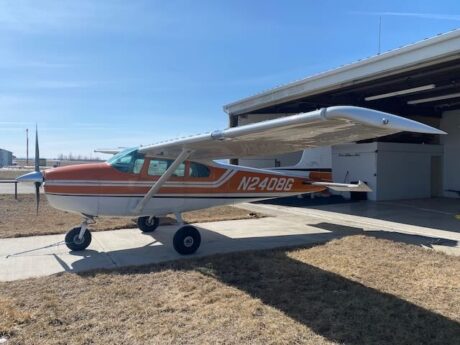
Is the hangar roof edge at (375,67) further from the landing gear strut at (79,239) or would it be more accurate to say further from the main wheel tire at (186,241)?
the landing gear strut at (79,239)

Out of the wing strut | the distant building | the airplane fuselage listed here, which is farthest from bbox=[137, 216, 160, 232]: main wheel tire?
the distant building

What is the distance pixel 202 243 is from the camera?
8578 mm

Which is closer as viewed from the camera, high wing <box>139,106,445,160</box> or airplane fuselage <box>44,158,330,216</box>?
high wing <box>139,106,445,160</box>

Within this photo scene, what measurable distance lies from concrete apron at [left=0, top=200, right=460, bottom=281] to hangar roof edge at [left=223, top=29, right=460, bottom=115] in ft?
16.1

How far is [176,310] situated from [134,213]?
3.72 metres

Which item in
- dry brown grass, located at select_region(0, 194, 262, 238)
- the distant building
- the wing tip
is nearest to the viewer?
the wing tip

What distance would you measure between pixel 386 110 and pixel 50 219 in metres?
17.1

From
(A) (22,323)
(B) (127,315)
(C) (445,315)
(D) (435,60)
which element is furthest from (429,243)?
(A) (22,323)

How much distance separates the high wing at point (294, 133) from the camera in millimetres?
3992

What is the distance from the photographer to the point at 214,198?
8812 millimetres

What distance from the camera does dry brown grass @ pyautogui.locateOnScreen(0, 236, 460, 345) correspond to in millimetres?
3936

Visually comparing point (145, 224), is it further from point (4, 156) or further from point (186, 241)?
point (4, 156)

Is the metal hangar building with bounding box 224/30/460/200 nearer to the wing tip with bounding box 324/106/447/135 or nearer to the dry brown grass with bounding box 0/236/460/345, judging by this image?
the dry brown grass with bounding box 0/236/460/345

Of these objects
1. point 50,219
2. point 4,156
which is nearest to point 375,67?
point 50,219
